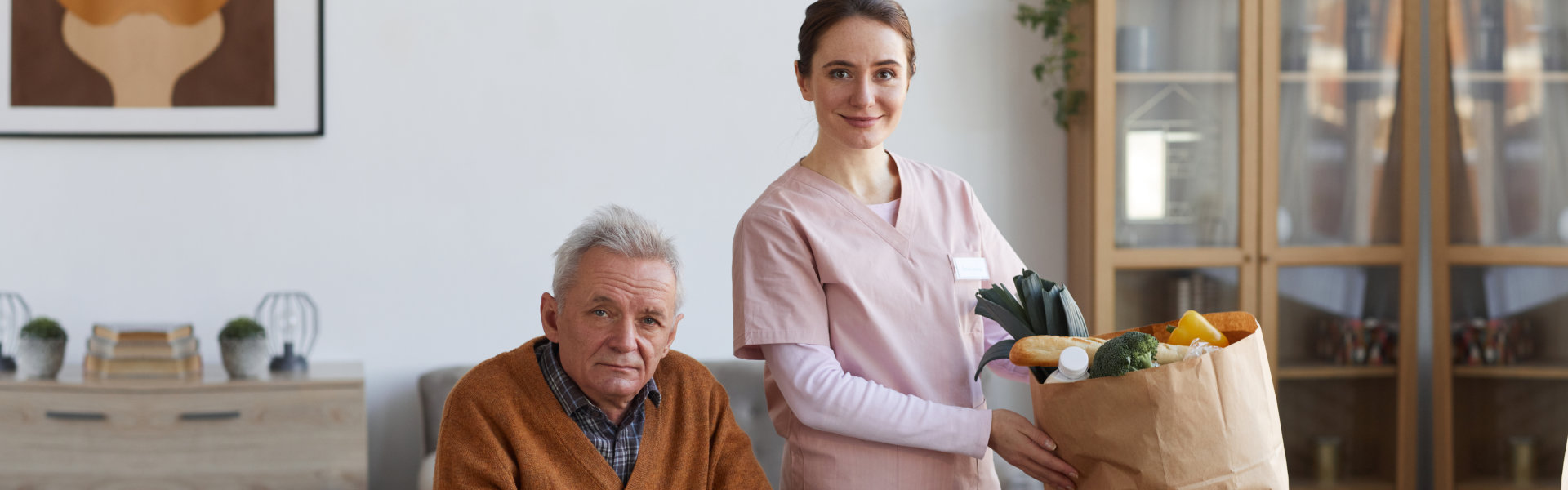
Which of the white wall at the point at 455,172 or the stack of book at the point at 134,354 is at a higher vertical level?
the white wall at the point at 455,172

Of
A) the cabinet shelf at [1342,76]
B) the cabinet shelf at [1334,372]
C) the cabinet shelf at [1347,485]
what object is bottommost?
the cabinet shelf at [1347,485]

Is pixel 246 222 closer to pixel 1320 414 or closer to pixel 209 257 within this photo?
pixel 209 257

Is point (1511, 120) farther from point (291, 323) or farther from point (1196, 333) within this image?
point (291, 323)

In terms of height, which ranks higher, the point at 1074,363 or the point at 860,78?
the point at 860,78

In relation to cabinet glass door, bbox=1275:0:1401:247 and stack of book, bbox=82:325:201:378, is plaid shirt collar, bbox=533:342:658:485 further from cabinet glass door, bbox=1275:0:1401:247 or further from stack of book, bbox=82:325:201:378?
cabinet glass door, bbox=1275:0:1401:247

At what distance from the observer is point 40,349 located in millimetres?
2842

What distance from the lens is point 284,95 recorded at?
312cm

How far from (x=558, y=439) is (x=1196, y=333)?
2.61 feet

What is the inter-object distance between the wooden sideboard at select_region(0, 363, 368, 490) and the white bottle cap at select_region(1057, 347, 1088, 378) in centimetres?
219

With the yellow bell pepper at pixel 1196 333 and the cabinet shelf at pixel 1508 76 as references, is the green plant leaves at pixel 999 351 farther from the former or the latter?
the cabinet shelf at pixel 1508 76

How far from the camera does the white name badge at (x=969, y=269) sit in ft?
4.61

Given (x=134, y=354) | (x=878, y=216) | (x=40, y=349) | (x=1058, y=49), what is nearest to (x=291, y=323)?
(x=134, y=354)

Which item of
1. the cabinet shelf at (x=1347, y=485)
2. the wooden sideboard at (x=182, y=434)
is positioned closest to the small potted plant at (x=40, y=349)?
the wooden sideboard at (x=182, y=434)

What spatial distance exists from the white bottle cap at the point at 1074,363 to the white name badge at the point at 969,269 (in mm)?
229
